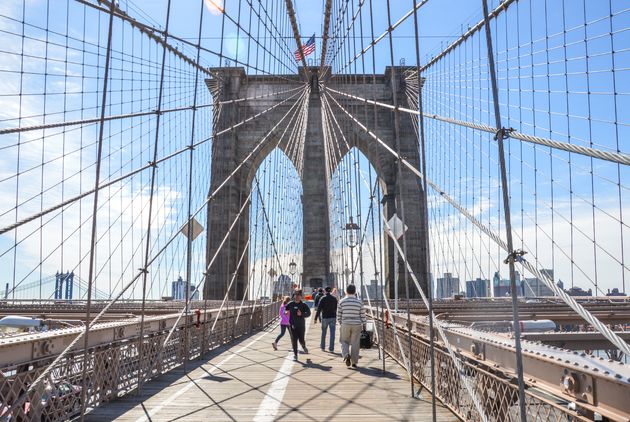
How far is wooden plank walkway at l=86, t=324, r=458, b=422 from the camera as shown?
13.2ft

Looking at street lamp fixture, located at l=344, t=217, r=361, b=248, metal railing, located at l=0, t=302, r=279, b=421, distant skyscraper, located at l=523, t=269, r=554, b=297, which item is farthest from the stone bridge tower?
metal railing, located at l=0, t=302, r=279, b=421

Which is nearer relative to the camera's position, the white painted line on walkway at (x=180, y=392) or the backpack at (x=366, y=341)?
the white painted line on walkway at (x=180, y=392)

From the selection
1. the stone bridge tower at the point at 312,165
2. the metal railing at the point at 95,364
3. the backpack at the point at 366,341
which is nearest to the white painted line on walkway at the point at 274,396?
the metal railing at the point at 95,364

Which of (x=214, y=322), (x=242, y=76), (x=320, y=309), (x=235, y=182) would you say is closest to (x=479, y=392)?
(x=320, y=309)

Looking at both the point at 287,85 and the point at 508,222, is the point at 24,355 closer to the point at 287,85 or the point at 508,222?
the point at 508,222

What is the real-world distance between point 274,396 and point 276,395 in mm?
46

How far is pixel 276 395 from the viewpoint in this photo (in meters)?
4.81

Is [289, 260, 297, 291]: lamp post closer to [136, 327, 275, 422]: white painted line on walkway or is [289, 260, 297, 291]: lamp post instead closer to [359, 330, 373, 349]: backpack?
[359, 330, 373, 349]: backpack

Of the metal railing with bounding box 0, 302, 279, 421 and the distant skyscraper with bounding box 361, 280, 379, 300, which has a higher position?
the distant skyscraper with bounding box 361, 280, 379, 300

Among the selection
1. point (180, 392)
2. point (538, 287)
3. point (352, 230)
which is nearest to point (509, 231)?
point (180, 392)

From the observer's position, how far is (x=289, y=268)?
2645cm

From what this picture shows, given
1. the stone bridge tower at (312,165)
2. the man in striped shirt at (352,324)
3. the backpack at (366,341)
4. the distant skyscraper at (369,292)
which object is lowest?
the backpack at (366,341)

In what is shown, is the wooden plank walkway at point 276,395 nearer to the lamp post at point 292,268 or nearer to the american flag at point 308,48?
the american flag at point 308,48

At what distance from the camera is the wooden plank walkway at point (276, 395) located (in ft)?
13.2
